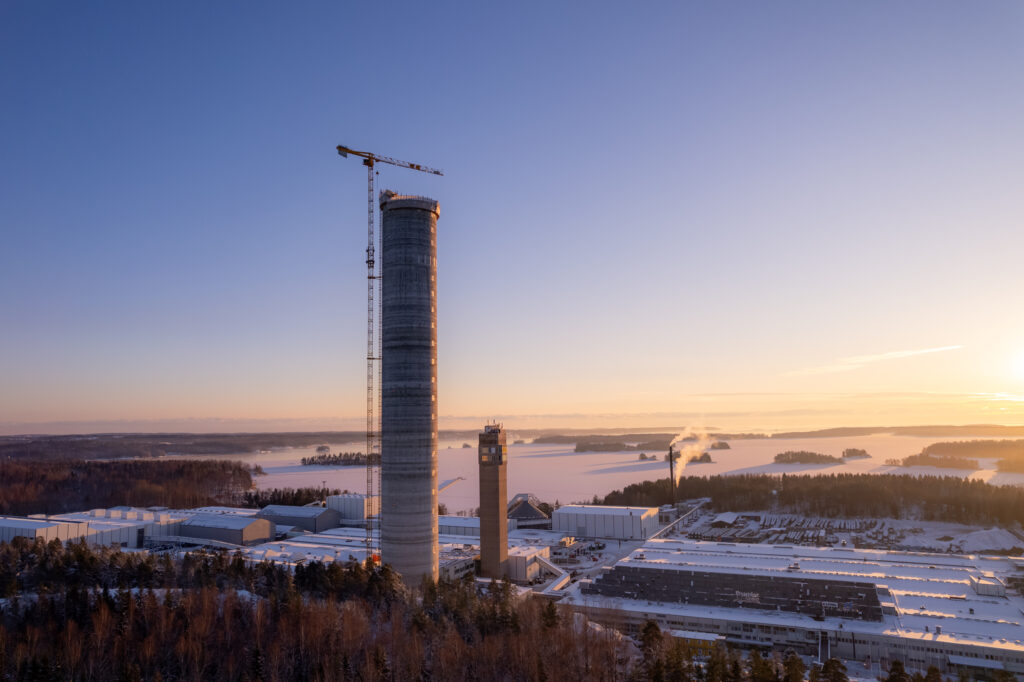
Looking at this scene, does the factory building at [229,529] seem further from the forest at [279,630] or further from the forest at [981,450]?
the forest at [981,450]

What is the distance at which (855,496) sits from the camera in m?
78.6

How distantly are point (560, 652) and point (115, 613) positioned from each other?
17.8 meters

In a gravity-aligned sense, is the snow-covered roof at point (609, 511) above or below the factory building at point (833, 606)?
above

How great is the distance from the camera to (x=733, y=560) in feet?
151

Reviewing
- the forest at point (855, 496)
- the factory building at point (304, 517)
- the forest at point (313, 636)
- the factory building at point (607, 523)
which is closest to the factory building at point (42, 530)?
the factory building at point (304, 517)

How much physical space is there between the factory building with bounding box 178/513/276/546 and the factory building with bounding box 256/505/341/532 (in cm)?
454

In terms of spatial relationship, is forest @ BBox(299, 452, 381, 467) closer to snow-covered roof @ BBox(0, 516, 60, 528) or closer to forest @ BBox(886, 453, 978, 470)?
snow-covered roof @ BBox(0, 516, 60, 528)

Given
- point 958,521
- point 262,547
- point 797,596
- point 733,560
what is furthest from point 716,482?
point 262,547

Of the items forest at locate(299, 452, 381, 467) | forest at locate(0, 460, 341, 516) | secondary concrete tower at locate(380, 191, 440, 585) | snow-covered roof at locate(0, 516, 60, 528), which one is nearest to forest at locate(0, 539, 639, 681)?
secondary concrete tower at locate(380, 191, 440, 585)

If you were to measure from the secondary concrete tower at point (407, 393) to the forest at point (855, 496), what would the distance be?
45.8 metres

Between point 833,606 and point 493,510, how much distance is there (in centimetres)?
2033

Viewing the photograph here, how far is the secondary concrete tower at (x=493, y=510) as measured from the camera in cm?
4366

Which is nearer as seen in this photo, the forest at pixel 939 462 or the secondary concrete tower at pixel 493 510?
the secondary concrete tower at pixel 493 510

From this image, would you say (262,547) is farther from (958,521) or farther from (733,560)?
(958,521)
